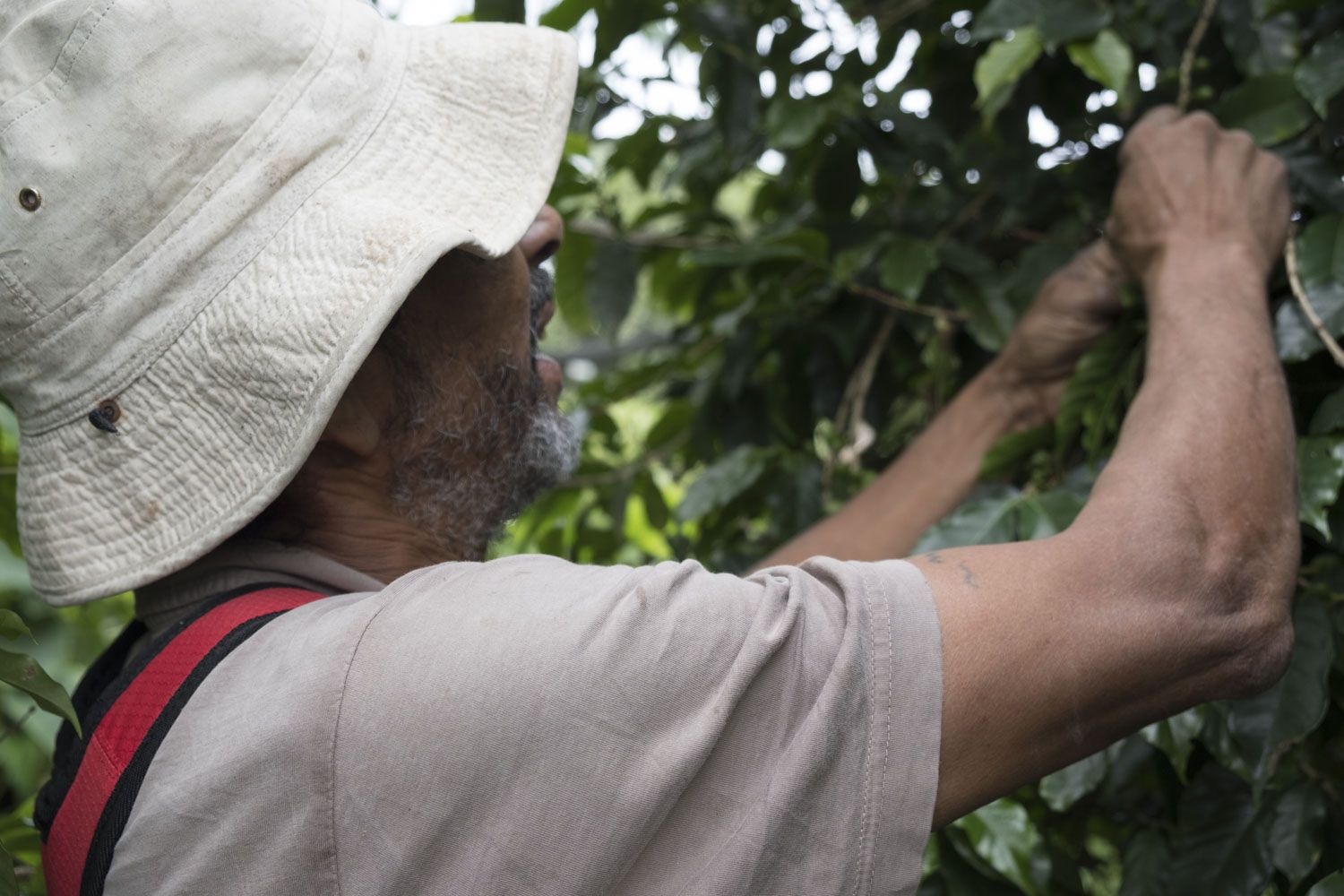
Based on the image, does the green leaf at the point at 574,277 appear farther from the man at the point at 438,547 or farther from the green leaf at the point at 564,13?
the man at the point at 438,547

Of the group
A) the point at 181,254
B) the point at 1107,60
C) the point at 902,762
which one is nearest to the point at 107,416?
the point at 181,254

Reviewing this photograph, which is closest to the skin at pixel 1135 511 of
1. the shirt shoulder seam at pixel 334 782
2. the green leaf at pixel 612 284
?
the shirt shoulder seam at pixel 334 782

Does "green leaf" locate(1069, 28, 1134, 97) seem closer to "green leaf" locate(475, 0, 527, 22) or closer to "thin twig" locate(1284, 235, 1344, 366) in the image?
"thin twig" locate(1284, 235, 1344, 366)

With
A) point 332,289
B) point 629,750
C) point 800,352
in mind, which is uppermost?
point 332,289

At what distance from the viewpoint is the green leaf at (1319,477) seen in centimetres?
133

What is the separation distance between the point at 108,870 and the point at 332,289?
1.76ft

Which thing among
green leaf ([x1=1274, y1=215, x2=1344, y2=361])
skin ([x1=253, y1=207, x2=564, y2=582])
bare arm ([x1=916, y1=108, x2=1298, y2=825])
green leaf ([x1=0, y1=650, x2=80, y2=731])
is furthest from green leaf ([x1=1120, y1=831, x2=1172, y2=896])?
green leaf ([x1=0, y1=650, x2=80, y2=731])

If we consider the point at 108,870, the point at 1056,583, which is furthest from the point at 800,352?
the point at 108,870

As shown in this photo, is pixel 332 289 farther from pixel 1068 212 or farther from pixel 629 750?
pixel 1068 212

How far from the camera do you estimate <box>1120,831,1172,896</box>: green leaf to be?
1.60m

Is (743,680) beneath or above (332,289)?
beneath

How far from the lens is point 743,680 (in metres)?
1.03

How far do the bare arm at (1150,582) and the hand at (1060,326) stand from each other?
29 cm

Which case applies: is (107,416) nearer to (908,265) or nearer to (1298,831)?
(908,265)
